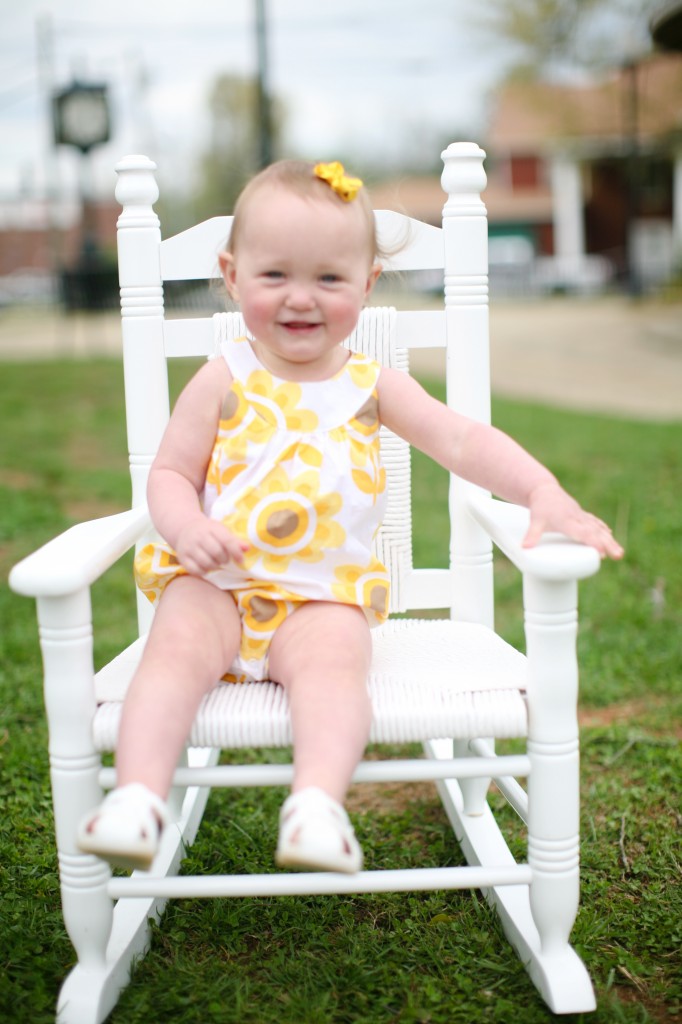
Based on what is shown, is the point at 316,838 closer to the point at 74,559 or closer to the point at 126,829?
the point at 126,829

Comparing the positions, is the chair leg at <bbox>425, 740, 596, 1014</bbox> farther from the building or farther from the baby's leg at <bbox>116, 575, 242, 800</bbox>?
the building

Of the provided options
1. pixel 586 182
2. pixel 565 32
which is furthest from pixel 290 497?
pixel 586 182

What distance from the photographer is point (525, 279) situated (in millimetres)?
24344

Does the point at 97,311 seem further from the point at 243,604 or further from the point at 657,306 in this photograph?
the point at 243,604

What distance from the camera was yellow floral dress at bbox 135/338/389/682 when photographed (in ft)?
5.48

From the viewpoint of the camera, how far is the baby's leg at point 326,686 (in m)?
1.39

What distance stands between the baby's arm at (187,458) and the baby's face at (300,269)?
139 millimetres

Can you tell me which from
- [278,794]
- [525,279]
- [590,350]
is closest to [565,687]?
[278,794]

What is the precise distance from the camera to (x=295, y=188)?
1.62 meters

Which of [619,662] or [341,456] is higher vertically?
[341,456]

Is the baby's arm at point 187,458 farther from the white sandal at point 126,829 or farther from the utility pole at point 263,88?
the utility pole at point 263,88

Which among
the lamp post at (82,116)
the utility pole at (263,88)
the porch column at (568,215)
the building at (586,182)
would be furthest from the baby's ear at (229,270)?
the porch column at (568,215)

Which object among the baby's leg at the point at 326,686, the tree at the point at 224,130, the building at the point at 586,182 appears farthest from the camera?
the tree at the point at 224,130

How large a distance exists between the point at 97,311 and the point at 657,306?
27.4ft
